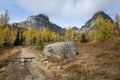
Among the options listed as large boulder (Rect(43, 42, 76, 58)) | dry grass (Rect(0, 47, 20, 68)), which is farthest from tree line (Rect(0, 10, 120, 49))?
large boulder (Rect(43, 42, 76, 58))

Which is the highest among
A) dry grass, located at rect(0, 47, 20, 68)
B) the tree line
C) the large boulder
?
the tree line

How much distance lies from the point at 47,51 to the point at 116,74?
17133 millimetres

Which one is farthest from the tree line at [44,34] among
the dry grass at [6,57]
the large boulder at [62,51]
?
the large boulder at [62,51]

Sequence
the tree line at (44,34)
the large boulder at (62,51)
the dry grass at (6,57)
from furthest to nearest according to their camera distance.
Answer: the tree line at (44,34), the large boulder at (62,51), the dry grass at (6,57)

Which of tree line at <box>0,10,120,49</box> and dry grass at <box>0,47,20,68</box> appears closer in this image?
dry grass at <box>0,47,20,68</box>

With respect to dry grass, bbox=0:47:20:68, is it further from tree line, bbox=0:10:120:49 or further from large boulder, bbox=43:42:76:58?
tree line, bbox=0:10:120:49

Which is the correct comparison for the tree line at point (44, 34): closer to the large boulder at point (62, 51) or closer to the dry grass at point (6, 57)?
the dry grass at point (6, 57)

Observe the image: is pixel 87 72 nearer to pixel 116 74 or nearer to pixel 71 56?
pixel 116 74

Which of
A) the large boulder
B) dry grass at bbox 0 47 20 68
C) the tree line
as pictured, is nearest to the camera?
dry grass at bbox 0 47 20 68

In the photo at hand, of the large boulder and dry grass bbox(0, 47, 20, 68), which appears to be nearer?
dry grass bbox(0, 47, 20, 68)

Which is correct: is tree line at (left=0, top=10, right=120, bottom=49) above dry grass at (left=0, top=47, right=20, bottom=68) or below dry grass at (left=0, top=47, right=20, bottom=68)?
above

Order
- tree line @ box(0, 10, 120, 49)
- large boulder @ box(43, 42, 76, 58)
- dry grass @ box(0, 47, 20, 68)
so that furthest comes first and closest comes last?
tree line @ box(0, 10, 120, 49)
large boulder @ box(43, 42, 76, 58)
dry grass @ box(0, 47, 20, 68)

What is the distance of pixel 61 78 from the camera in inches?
803

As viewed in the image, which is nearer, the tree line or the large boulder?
the large boulder
